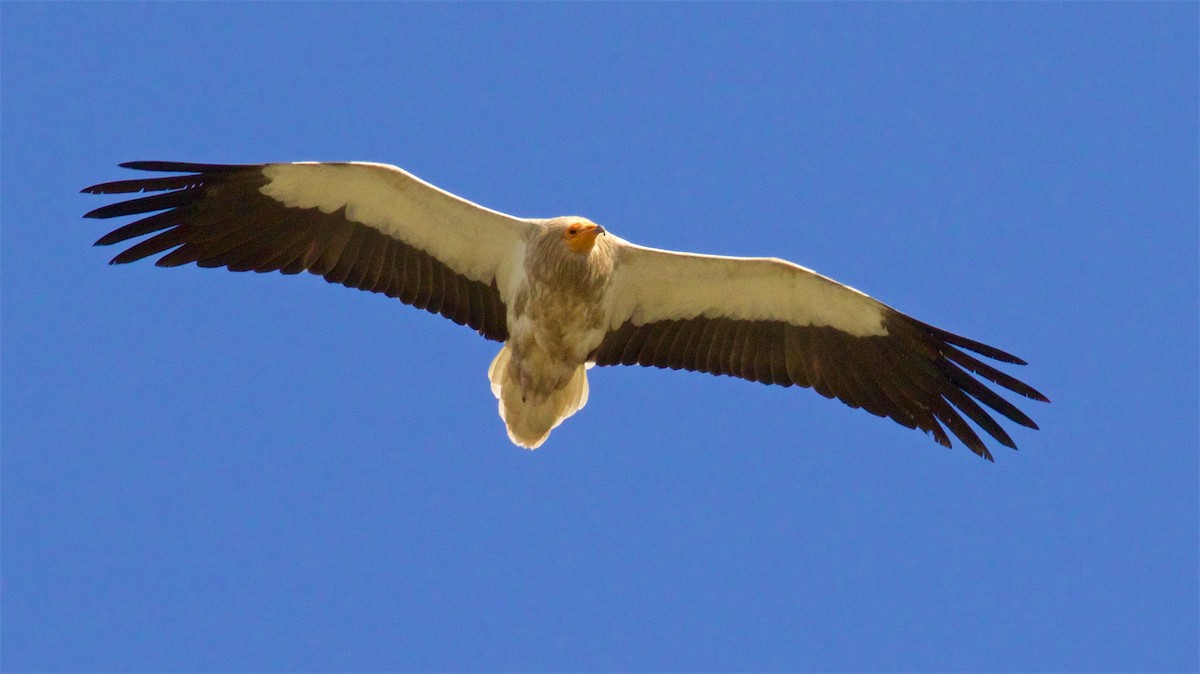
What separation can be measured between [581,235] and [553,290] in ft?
1.44

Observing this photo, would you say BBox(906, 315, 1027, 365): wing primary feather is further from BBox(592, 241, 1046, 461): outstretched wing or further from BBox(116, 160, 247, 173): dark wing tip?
BBox(116, 160, 247, 173): dark wing tip

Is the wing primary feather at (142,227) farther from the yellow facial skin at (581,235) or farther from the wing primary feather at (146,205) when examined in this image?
the yellow facial skin at (581,235)

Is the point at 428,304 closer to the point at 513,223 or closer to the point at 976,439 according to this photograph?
the point at 513,223

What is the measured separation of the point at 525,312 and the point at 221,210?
202cm

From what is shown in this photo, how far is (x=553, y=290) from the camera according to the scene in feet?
31.4

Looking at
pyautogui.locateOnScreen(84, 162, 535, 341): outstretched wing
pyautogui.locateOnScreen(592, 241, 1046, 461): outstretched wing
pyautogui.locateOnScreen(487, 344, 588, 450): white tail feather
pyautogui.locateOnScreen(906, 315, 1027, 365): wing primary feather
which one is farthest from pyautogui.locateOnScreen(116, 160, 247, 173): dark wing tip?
pyautogui.locateOnScreen(906, 315, 1027, 365): wing primary feather

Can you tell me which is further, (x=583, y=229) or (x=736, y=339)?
(x=736, y=339)

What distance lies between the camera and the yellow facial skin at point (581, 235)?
9297 millimetres

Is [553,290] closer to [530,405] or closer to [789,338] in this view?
[530,405]

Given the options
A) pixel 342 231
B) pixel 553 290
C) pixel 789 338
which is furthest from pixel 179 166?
pixel 789 338

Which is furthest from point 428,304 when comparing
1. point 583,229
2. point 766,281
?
point 766,281

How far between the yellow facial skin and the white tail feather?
1.02m

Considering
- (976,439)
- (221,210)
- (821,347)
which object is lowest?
(976,439)

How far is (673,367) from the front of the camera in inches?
414
